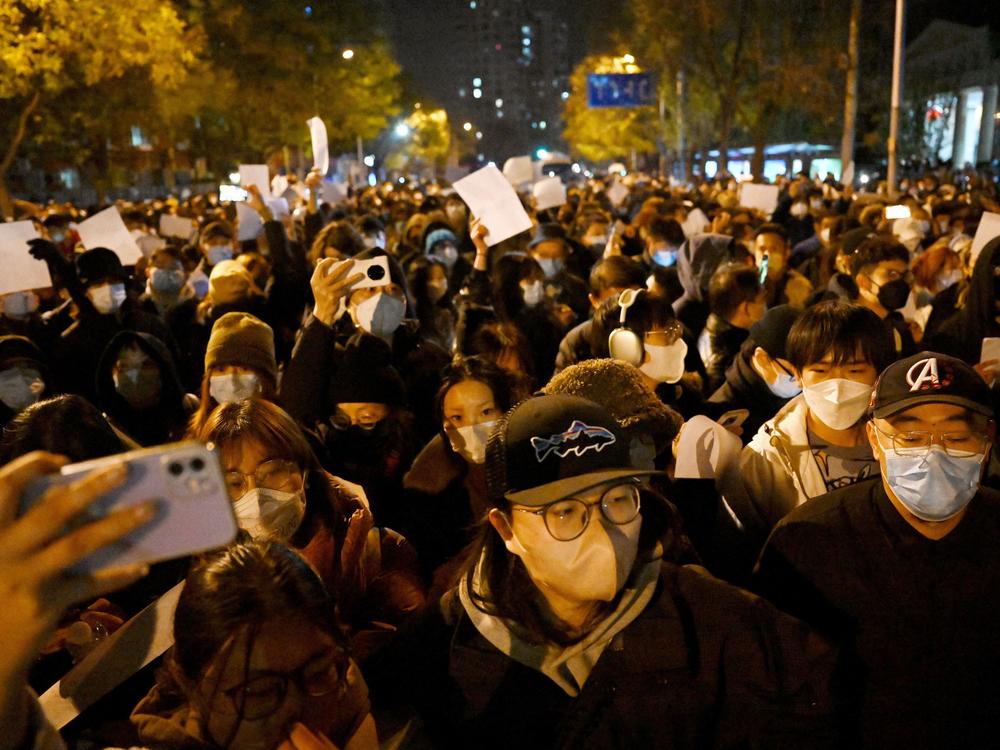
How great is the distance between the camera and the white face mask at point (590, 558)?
2.17 metres

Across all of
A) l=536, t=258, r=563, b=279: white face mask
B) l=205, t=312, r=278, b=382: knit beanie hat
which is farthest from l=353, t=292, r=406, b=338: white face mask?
l=536, t=258, r=563, b=279: white face mask

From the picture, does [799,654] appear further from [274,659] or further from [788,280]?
[788,280]

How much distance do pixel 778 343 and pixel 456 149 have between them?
117991mm

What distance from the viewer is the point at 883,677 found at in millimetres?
2525

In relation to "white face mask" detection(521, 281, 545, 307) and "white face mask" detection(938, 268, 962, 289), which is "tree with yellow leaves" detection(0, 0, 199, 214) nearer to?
"white face mask" detection(521, 281, 545, 307)

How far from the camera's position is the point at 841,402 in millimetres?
3354

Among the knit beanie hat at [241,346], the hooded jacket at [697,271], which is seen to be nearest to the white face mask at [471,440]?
the knit beanie hat at [241,346]

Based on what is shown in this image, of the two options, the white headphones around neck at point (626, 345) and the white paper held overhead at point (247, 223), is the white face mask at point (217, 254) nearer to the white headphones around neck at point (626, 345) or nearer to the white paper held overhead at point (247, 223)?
the white paper held overhead at point (247, 223)

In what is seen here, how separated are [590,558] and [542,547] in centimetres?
12

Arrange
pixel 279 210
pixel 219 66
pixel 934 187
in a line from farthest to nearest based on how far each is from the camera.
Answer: pixel 219 66 < pixel 934 187 < pixel 279 210

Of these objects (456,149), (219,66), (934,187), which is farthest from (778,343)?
(456,149)

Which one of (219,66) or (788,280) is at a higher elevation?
(219,66)

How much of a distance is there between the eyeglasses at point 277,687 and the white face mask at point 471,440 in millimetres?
1902

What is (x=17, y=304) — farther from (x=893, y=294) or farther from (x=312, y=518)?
(x=893, y=294)
